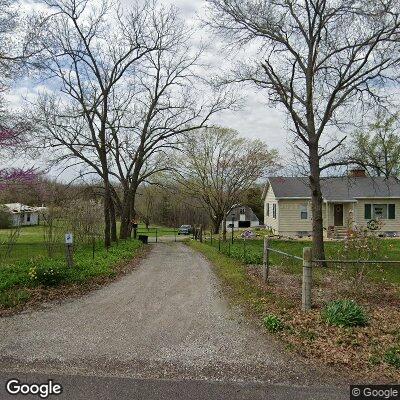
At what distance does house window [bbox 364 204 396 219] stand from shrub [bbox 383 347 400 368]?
89.3 feet

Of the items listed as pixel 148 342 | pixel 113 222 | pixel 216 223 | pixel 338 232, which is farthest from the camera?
pixel 216 223

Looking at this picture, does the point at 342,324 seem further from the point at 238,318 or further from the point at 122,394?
the point at 122,394

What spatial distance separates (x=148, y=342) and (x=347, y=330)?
280cm

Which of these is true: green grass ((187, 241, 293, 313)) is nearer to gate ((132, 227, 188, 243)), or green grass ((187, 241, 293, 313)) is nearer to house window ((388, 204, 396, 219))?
house window ((388, 204, 396, 219))

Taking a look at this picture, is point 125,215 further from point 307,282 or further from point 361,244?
point 307,282

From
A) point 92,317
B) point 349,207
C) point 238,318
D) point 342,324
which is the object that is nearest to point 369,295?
point 342,324

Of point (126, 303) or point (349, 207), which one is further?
point (349, 207)

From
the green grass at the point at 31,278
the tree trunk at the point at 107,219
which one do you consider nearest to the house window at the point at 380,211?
the tree trunk at the point at 107,219

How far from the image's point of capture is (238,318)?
6.66 metres

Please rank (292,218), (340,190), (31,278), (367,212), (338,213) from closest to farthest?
(31,278), (367,212), (292,218), (338,213), (340,190)

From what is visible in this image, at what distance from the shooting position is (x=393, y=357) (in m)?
4.62

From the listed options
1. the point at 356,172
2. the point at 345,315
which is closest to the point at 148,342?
the point at 345,315

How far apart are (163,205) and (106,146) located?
33738 mm

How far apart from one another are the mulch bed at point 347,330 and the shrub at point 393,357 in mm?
62
